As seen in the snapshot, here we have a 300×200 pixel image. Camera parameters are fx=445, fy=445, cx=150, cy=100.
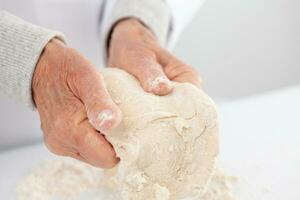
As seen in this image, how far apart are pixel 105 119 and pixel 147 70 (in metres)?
0.16

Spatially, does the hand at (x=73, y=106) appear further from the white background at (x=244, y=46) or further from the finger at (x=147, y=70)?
the white background at (x=244, y=46)

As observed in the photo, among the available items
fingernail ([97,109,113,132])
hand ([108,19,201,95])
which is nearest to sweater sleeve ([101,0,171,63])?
hand ([108,19,201,95])

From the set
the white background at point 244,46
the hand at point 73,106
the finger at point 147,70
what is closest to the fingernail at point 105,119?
the hand at point 73,106

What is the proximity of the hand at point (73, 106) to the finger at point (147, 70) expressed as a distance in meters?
0.09

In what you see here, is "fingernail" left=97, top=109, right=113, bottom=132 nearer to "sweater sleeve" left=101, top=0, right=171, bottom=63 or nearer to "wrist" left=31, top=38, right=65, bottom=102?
"wrist" left=31, top=38, right=65, bottom=102

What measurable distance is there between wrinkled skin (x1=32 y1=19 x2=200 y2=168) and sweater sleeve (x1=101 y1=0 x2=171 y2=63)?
121 mm

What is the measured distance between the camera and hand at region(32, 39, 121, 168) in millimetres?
609

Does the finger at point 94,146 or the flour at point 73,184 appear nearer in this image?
the finger at point 94,146

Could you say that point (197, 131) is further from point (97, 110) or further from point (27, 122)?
point (27, 122)

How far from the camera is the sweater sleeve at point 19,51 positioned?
0.70 metres

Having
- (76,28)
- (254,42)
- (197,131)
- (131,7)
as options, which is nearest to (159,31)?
(131,7)

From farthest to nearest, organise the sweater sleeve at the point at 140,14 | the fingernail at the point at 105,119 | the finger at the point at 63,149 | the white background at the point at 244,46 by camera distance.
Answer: the white background at the point at 244,46, the sweater sleeve at the point at 140,14, the finger at the point at 63,149, the fingernail at the point at 105,119

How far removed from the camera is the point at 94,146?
627mm

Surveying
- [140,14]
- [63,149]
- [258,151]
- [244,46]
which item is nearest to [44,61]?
[63,149]
